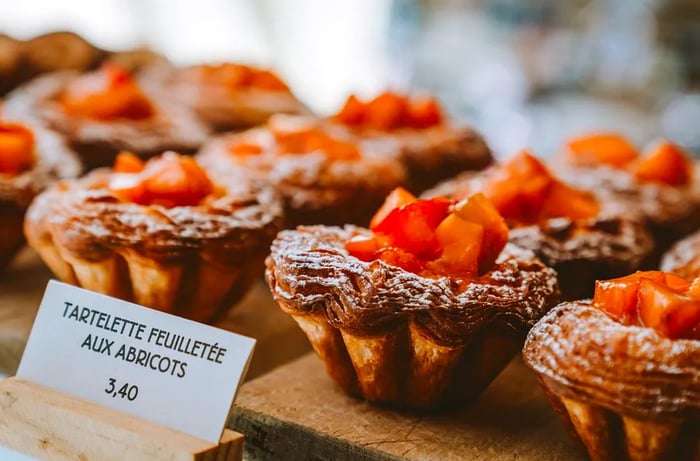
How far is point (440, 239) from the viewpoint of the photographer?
1.72 meters

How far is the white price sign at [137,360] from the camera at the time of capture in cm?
144

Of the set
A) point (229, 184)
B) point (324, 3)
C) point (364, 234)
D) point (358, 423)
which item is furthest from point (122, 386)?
point (324, 3)

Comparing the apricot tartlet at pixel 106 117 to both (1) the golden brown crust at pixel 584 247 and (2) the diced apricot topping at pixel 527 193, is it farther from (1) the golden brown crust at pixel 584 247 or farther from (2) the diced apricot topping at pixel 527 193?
(1) the golden brown crust at pixel 584 247

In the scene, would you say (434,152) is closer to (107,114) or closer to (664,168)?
(664,168)

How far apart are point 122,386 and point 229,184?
0.85 metres

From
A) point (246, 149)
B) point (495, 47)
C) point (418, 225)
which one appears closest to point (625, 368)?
point (418, 225)

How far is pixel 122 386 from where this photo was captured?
1.53 m

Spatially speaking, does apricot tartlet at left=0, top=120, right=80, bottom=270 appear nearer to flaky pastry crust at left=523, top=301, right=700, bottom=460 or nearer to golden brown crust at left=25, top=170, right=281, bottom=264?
golden brown crust at left=25, top=170, right=281, bottom=264

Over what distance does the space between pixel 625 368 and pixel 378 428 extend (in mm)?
543

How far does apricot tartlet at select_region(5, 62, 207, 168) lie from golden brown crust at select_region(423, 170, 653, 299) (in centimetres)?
150

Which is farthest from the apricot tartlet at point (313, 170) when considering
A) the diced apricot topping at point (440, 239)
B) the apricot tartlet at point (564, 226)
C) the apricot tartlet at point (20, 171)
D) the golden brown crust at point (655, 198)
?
the diced apricot topping at point (440, 239)

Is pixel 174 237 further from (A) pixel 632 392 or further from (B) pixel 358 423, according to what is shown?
(A) pixel 632 392

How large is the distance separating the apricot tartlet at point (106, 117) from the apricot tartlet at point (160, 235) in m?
0.76

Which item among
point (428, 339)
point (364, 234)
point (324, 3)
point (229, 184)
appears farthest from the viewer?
point (324, 3)
